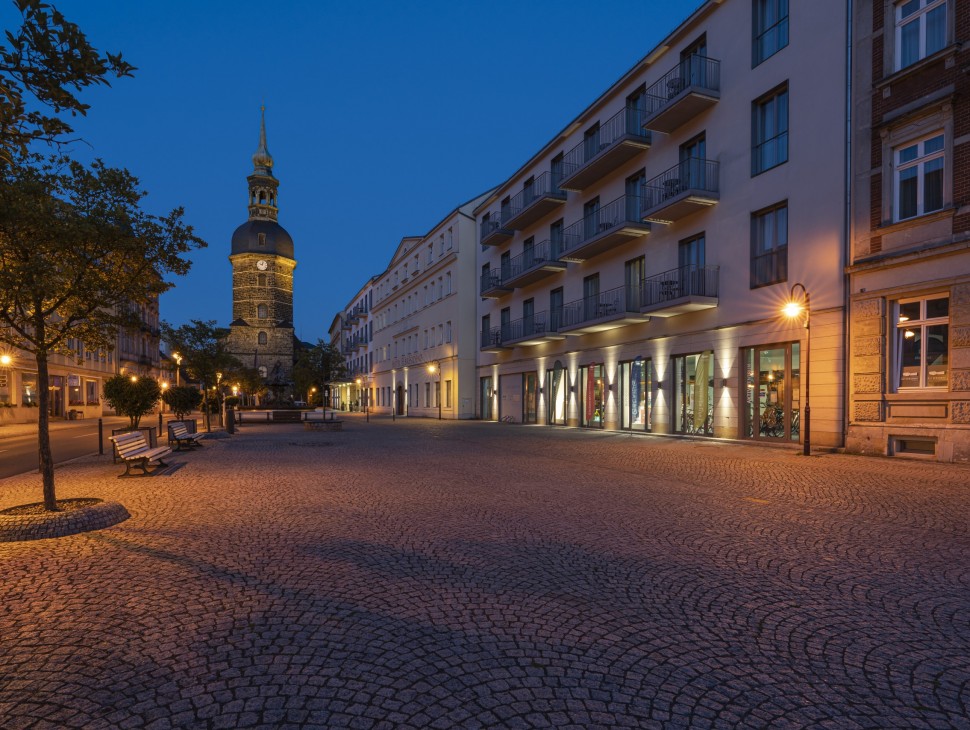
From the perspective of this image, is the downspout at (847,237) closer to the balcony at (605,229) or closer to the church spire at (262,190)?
the balcony at (605,229)

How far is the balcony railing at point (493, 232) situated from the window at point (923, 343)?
2265cm

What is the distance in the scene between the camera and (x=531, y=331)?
102ft

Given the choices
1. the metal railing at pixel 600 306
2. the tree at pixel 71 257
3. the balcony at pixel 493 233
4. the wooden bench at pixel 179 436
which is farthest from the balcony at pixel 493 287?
the tree at pixel 71 257

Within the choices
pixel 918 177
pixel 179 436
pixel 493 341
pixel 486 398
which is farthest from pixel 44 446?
pixel 486 398

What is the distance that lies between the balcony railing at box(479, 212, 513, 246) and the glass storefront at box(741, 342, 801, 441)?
19.0 m

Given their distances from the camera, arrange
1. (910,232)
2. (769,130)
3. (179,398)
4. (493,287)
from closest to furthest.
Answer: (910,232)
(769,130)
(179,398)
(493,287)

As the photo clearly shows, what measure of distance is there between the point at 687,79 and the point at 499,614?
21338 mm

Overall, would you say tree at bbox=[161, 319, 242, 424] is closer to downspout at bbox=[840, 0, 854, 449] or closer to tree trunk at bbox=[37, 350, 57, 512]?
tree trunk at bbox=[37, 350, 57, 512]

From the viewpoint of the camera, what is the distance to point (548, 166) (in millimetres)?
31172

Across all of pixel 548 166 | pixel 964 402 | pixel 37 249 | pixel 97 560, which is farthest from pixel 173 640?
pixel 548 166

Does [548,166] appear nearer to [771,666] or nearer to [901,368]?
[901,368]

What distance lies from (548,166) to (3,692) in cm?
3123

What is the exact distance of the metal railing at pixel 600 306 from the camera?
23.5 metres

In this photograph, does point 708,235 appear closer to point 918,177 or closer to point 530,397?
point 918,177
